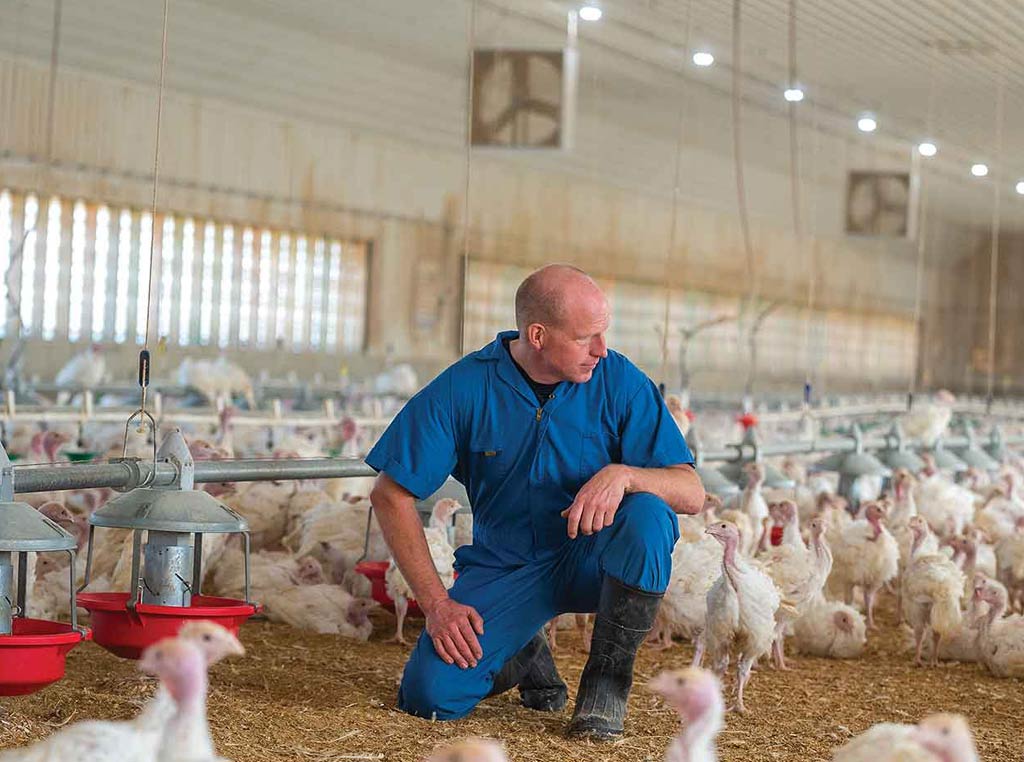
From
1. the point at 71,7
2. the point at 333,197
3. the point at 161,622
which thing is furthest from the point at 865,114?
the point at 161,622

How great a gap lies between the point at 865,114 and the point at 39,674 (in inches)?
607

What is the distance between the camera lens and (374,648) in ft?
18.8

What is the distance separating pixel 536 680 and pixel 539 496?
0.59 metres

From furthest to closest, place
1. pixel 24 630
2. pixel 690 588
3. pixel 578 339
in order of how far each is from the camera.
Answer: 1. pixel 690 588
2. pixel 578 339
3. pixel 24 630

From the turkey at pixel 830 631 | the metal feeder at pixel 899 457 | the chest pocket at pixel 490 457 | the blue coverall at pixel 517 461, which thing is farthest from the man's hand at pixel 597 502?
the metal feeder at pixel 899 457

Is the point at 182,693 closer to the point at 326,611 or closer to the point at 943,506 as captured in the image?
the point at 326,611

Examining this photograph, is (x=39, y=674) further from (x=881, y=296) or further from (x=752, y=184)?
(x=881, y=296)

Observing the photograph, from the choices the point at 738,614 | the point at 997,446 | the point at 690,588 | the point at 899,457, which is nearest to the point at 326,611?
the point at 690,588

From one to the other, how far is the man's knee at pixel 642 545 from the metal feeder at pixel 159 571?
40.1 inches

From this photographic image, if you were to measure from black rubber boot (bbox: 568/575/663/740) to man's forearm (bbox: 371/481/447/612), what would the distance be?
463 millimetres

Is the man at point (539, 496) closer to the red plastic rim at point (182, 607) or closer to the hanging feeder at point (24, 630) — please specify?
the red plastic rim at point (182, 607)

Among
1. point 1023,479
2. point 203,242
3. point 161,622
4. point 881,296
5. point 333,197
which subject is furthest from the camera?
point 881,296

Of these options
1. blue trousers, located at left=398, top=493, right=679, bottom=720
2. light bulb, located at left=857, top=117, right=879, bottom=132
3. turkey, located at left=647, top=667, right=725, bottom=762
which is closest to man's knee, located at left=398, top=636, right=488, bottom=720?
blue trousers, located at left=398, top=493, right=679, bottom=720

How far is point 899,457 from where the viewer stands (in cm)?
968
